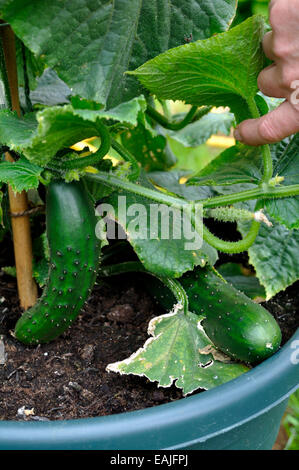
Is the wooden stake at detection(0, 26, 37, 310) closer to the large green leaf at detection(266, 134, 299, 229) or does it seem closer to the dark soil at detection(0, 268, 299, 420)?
the dark soil at detection(0, 268, 299, 420)

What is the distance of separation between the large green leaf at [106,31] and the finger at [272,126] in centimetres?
19

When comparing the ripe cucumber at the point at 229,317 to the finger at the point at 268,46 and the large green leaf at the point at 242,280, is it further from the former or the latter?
the finger at the point at 268,46

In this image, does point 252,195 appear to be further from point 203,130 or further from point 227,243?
point 203,130

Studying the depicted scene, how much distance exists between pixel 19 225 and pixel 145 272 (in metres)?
0.27

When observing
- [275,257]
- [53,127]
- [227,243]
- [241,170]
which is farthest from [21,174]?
[275,257]

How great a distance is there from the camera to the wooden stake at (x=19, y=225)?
840 millimetres

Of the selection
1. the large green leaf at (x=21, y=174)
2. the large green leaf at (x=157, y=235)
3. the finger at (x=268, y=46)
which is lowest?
the large green leaf at (x=157, y=235)

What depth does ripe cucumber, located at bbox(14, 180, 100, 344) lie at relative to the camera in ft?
2.56

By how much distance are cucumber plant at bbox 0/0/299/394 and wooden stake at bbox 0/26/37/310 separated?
0.04 feet

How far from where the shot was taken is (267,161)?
2.75 ft

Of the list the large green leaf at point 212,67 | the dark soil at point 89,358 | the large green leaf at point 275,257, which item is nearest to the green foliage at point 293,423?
the dark soil at point 89,358

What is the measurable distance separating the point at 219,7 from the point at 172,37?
9cm

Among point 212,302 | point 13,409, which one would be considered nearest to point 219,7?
point 212,302

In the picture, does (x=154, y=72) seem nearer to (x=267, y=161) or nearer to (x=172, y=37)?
(x=172, y=37)
